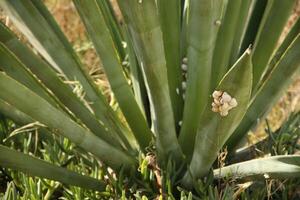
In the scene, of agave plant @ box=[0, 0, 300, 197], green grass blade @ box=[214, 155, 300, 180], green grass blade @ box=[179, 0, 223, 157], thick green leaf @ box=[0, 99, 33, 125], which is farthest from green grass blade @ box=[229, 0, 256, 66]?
thick green leaf @ box=[0, 99, 33, 125]

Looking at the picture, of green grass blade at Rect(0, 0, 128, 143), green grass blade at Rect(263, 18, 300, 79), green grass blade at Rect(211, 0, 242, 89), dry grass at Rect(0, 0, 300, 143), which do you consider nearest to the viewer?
green grass blade at Rect(211, 0, 242, 89)

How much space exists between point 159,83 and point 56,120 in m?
0.29

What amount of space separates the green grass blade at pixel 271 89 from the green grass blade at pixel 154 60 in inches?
9.2

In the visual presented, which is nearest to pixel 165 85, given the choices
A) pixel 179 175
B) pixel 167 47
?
pixel 167 47

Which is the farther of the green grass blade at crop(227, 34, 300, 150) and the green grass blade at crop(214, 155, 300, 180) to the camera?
the green grass blade at crop(227, 34, 300, 150)

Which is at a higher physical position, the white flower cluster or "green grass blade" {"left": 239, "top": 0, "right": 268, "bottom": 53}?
"green grass blade" {"left": 239, "top": 0, "right": 268, "bottom": 53}

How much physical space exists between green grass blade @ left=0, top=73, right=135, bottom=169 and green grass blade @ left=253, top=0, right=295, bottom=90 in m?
0.48

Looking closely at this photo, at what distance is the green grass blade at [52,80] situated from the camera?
64.7 inches

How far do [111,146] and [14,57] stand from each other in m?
0.37

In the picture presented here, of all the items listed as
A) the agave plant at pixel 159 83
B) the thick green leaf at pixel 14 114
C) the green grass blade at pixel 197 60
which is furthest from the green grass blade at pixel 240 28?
the thick green leaf at pixel 14 114

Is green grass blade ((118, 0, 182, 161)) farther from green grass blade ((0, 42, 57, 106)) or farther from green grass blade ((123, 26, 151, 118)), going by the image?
green grass blade ((0, 42, 57, 106))

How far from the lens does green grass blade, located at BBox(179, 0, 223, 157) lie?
1294 mm

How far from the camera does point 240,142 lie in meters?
1.80

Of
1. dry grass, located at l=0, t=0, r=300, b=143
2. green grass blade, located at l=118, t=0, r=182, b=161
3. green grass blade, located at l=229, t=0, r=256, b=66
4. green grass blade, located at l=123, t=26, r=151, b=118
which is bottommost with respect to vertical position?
green grass blade, located at l=118, t=0, r=182, b=161
